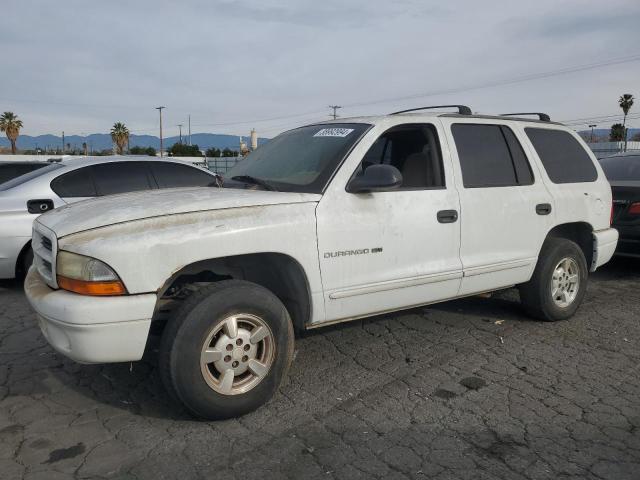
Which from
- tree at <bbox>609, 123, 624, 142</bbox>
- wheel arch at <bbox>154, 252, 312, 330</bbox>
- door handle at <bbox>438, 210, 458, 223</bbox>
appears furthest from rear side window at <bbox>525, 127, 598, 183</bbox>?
tree at <bbox>609, 123, 624, 142</bbox>

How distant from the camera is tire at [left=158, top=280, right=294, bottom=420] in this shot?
3.02 metres

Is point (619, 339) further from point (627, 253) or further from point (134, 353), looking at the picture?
point (134, 353)

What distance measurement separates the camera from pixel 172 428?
318cm

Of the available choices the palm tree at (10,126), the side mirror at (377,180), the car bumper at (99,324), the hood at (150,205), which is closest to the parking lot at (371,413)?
the car bumper at (99,324)

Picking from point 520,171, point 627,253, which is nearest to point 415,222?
point 520,171

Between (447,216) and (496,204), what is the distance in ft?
1.87

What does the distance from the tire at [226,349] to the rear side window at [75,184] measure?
3921mm

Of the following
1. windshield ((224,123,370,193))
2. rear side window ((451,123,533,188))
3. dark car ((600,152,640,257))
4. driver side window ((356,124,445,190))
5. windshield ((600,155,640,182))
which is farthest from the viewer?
windshield ((600,155,640,182))

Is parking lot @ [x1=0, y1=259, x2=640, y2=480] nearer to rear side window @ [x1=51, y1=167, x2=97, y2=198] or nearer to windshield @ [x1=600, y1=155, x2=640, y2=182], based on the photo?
rear side window @ [x1=51, y1=167, x2=97, y2=198]

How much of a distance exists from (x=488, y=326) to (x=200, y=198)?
117 inches

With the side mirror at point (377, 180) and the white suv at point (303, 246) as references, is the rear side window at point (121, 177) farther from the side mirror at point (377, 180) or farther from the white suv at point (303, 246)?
the side mirror at point (377, 180)

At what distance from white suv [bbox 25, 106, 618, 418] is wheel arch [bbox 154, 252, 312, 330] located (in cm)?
1

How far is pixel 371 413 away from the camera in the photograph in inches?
131

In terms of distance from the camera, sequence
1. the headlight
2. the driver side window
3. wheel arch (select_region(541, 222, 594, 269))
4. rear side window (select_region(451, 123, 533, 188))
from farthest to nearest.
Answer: wheel arch (select_region(541, 222, 594, 269)), rear side window (select_region(451, 123, 533, 188)), the driver side window, the headlight
